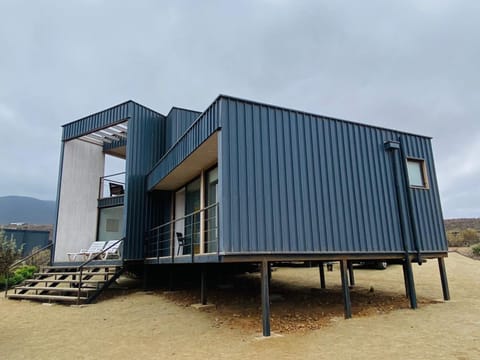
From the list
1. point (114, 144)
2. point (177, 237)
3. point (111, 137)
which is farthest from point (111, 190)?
point (177, 237)

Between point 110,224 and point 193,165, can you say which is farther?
point 110,224

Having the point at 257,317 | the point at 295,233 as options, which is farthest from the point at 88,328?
the point at 295,233

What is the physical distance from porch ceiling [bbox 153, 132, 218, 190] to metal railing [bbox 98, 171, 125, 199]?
2399 mm

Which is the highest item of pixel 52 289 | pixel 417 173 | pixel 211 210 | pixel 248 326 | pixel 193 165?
pixel 193 165

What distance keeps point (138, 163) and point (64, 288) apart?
472 cm

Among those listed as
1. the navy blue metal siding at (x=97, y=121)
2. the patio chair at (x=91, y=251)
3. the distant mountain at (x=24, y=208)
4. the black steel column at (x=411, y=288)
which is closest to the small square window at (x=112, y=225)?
the patio chair at (x=91, y=251)

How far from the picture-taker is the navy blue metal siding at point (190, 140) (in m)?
6.62

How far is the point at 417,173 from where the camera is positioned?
8.78 metres

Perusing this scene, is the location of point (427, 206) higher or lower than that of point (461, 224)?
lower

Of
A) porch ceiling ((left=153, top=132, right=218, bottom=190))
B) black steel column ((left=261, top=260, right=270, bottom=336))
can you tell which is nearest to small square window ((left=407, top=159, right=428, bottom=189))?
black steel column ((left=261, top=260, right=270, bottom=336))

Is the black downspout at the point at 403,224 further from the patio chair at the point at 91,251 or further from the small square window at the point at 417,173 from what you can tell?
the patio chair at the point at 91,251

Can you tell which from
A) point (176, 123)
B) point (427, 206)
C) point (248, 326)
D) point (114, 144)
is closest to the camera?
point (248, 326)

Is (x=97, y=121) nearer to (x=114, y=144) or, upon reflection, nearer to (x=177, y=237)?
(x=114, y=144)

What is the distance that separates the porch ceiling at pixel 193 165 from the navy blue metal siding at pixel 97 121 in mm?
3069
